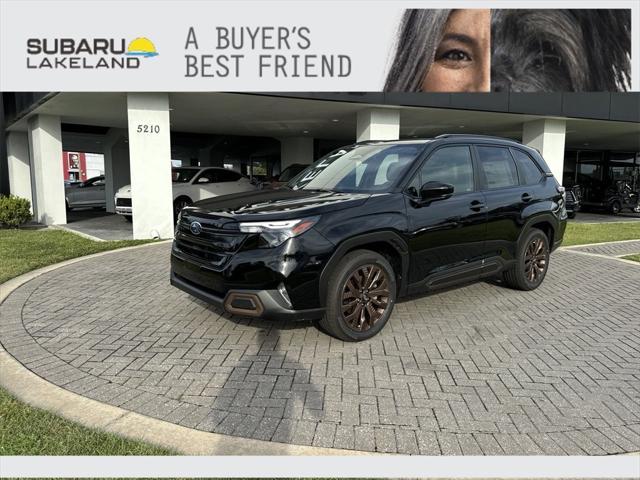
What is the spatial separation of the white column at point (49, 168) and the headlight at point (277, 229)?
1237 centimetres

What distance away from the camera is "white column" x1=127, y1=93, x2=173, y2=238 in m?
9.98

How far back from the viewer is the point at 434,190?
4469 mm

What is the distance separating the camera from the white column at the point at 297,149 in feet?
68.5

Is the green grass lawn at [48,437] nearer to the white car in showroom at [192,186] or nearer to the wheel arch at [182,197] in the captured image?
the wheel arch at [182,197]

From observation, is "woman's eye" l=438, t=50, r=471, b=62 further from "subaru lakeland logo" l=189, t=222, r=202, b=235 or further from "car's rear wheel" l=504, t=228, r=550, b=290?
"subaru lakeland logo" l=189, t=222, r=202, b=235

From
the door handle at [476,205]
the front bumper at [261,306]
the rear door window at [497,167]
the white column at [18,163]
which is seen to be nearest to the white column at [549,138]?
the rear door window at [497,167]

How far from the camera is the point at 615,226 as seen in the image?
14859 millimetres

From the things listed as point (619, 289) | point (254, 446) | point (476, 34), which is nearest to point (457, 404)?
point (254, 446)

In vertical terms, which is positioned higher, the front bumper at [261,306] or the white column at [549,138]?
the white column at [549,138]

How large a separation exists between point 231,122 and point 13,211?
22.7 ft

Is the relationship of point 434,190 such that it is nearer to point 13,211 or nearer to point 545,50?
point 545,50

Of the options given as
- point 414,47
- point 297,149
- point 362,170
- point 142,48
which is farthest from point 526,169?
point 297,149

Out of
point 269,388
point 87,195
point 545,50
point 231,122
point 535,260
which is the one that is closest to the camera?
point 269,388

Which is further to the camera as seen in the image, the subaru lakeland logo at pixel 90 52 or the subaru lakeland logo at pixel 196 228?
the subaru lakeland logo at pixel 90 52
